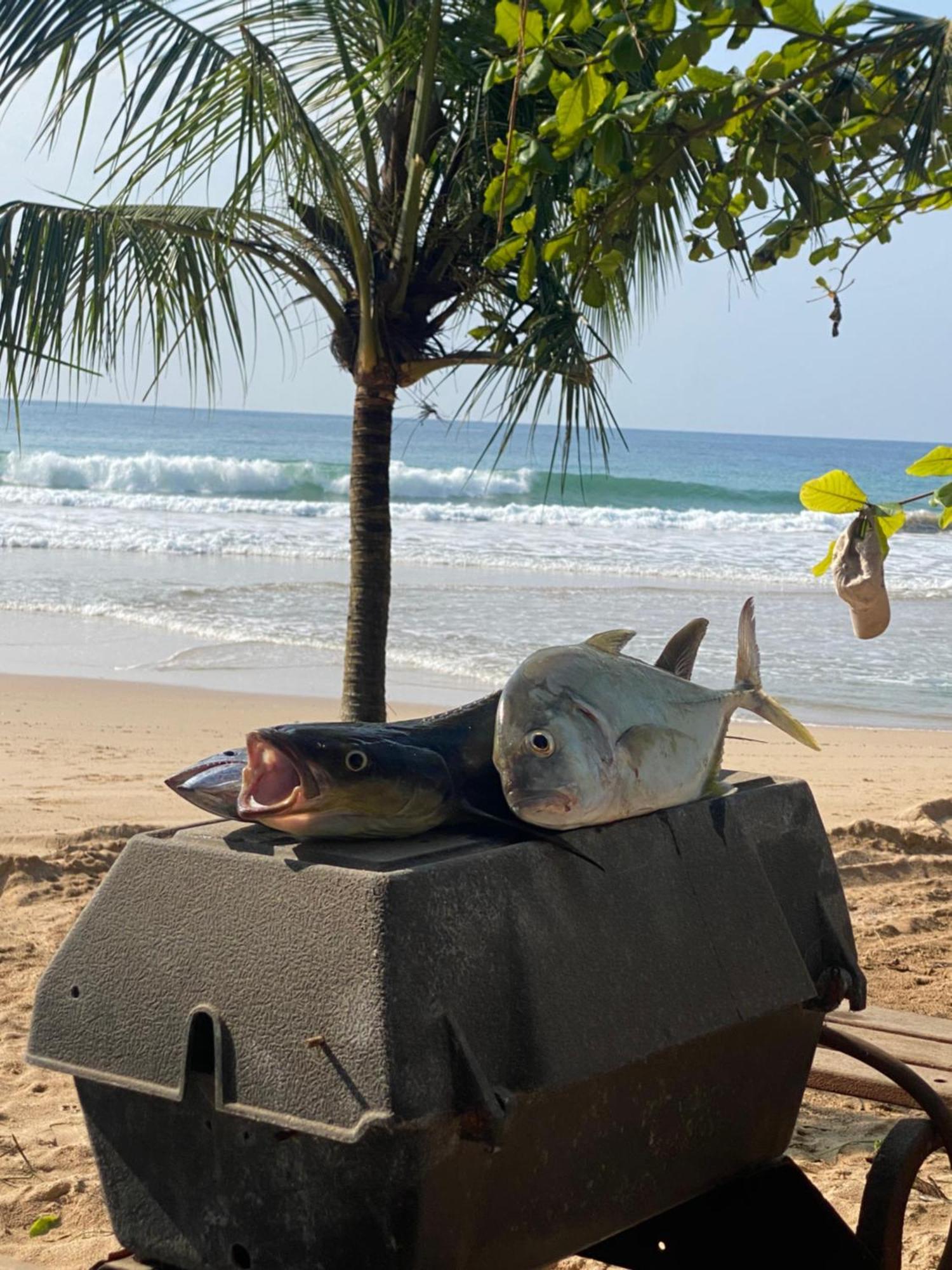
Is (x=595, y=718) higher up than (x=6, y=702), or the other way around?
(x=595, y=718)

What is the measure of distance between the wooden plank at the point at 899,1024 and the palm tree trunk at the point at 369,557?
2594mm

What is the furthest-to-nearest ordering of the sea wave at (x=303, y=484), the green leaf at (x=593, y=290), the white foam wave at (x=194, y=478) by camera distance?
the sea wave at (x=303, y=484) → the white foam wave at (x=194, y=478) → the green leaf at (x=593, y=290)

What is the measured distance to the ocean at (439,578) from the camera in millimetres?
11750

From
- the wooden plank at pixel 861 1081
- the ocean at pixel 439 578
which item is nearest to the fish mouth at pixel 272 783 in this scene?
the wooden plank at pixel 861 1081

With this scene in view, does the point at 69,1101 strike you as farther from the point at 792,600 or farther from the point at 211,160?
the point at 792,600

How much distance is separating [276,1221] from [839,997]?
3.27 feet

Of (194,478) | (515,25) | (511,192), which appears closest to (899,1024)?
(511,192)

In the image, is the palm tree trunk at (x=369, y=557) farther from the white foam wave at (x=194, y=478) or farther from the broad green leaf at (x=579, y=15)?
the white foam wave at (x=194, y=478)

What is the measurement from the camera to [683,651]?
7.71ft

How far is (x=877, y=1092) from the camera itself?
258 cm

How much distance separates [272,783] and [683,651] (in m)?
0.92

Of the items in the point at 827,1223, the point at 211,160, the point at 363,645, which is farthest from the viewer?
the point at 363,645

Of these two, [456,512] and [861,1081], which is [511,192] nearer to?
[861,1081]

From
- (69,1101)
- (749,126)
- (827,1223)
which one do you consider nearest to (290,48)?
(749,126)
